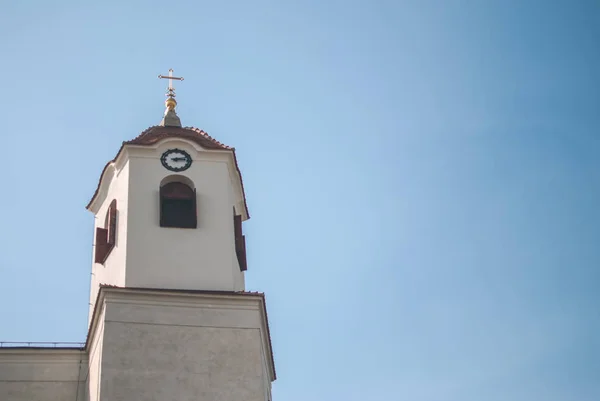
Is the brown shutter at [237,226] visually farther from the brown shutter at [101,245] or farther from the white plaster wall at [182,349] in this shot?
the brown shutter at [101,245]

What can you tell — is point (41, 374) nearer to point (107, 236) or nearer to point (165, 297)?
point (165, 297)

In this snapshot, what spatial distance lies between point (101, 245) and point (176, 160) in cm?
280

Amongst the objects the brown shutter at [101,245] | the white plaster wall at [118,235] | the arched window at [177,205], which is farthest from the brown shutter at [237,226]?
the brown shutter at [101,245]

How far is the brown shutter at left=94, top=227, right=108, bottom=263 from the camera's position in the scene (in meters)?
27.1

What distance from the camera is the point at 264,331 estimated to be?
2572 cm

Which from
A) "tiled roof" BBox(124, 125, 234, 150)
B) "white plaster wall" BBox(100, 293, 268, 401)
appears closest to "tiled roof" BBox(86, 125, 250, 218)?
"tiled roof" BBox(124, 125, 234, 150)

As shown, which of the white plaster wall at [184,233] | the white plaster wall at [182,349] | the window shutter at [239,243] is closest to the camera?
the white plaster wall at [182,349]

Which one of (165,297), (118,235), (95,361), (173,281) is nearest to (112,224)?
(118,235)

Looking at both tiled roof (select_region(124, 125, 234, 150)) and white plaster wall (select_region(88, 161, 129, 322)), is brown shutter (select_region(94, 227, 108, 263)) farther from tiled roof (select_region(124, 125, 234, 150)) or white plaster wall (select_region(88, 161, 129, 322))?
tiled roof (select_region(124, 125, 234, 150))

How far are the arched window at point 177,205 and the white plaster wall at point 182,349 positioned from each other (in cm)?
233

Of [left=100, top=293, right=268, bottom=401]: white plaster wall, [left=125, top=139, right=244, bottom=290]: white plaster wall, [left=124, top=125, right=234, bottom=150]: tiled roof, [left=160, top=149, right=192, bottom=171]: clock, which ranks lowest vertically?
[left=100, top=293, right=268, bottom=401]: white plaster wall

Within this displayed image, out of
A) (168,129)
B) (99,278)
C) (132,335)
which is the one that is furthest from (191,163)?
(132,335)

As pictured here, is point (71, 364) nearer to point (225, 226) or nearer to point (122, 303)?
point (122, 303)

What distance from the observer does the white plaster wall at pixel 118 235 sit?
85.3ft
